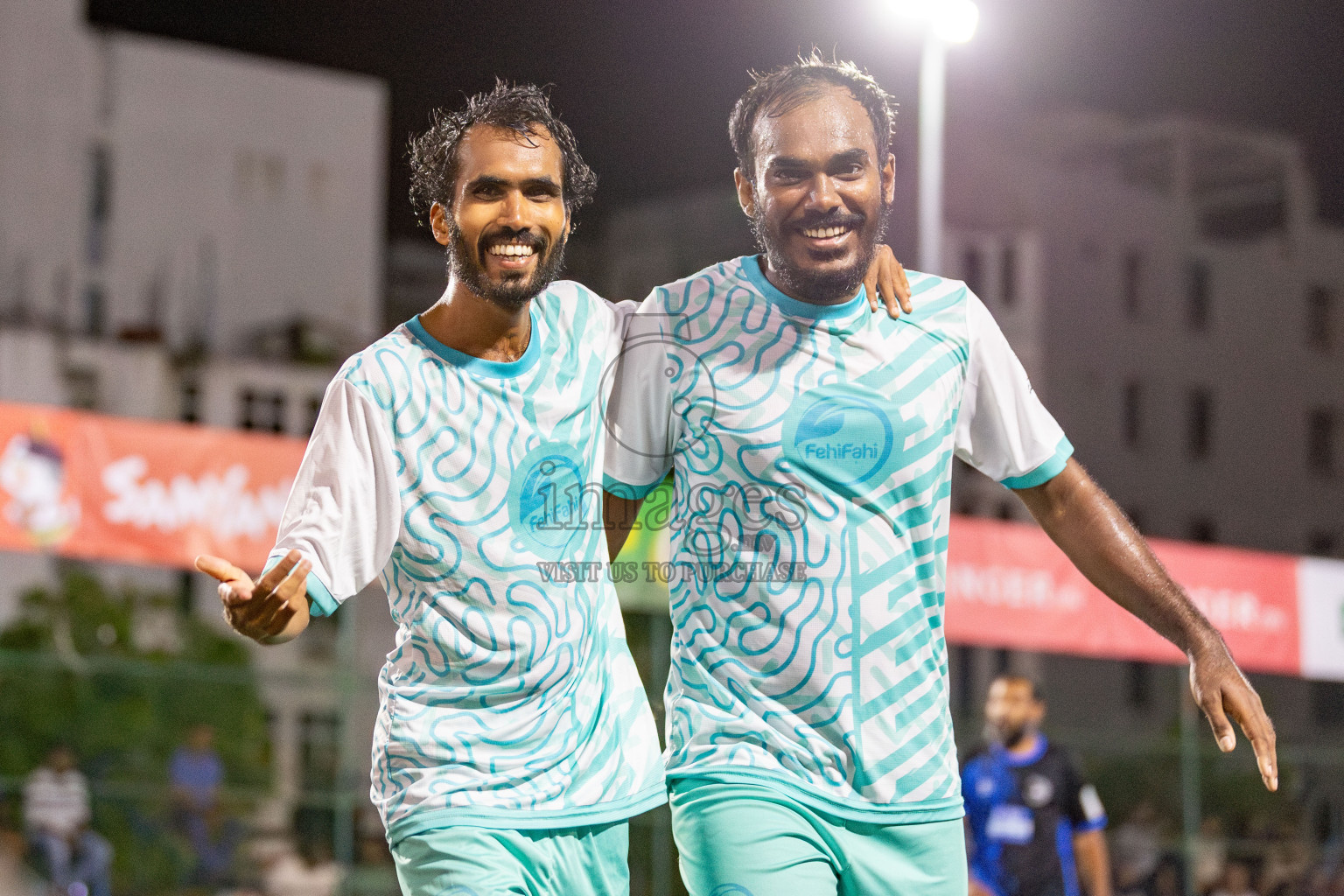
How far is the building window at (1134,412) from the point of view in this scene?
147 feet

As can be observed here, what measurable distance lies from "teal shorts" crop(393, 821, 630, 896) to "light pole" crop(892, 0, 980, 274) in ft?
25.9

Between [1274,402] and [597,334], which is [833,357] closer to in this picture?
[597,334]

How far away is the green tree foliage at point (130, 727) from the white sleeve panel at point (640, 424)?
27.0ft

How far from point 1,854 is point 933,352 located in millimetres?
8715

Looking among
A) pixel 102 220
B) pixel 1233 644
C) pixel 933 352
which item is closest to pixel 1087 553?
pixel 933 352

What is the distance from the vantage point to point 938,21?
36.8 ft

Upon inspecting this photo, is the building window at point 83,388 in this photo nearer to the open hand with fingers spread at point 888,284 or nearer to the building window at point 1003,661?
the building window at point 1003,661

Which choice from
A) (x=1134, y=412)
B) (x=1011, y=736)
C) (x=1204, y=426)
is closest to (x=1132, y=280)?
(x=1134, y=412)

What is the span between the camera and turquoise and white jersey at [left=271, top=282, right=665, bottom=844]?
335cm

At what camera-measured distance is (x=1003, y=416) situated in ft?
12.2

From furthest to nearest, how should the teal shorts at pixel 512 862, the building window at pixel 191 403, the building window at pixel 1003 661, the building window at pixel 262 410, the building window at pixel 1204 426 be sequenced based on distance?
the building window at pixel 1204 426
the building window at pixel 1003 661
the building window at pixel 262 410
the building window at pixel 191 403
the teal shorts at pixel 512 862

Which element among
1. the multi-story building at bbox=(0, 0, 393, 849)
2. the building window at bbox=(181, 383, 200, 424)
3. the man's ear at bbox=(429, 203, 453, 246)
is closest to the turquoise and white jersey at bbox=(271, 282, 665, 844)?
the man's ear at bbox=(429, 203, 453, 246)

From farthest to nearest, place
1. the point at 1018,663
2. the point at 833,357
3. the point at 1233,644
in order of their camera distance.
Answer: the point at 1018,663
the point at 1233,644
the point at 833,357

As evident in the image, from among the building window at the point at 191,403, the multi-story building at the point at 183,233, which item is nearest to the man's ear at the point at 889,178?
the multi-story building at the point at 183,233
